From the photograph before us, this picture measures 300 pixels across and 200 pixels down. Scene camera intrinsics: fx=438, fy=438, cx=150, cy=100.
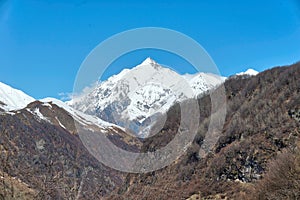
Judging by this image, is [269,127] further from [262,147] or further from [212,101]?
[212,101]

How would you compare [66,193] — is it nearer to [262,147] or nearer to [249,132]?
[262,147]

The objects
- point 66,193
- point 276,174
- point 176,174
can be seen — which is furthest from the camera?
point 176,174

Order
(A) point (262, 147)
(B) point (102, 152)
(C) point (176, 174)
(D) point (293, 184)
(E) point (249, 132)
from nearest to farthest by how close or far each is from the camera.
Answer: (D) point (293, 184) → (A) point (262, 147) → (E) point (249, 132) → (C) point (176, 174) → (B) point (102, 152)

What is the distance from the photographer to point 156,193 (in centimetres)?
10200

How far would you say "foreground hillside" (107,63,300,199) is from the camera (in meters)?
94.1

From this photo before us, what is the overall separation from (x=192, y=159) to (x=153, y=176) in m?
14.5

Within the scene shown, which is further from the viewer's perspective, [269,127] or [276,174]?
[269,127]

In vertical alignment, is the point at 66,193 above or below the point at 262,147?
below

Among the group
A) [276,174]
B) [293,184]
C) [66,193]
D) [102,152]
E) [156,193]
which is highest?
[102,152]

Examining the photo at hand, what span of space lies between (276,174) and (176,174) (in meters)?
78.8

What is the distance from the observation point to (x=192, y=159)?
119438 millimetres

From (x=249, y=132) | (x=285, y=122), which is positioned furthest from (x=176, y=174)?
(x=285, y=122)

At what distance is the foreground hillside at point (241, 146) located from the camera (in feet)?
309

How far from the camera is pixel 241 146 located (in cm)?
10306
